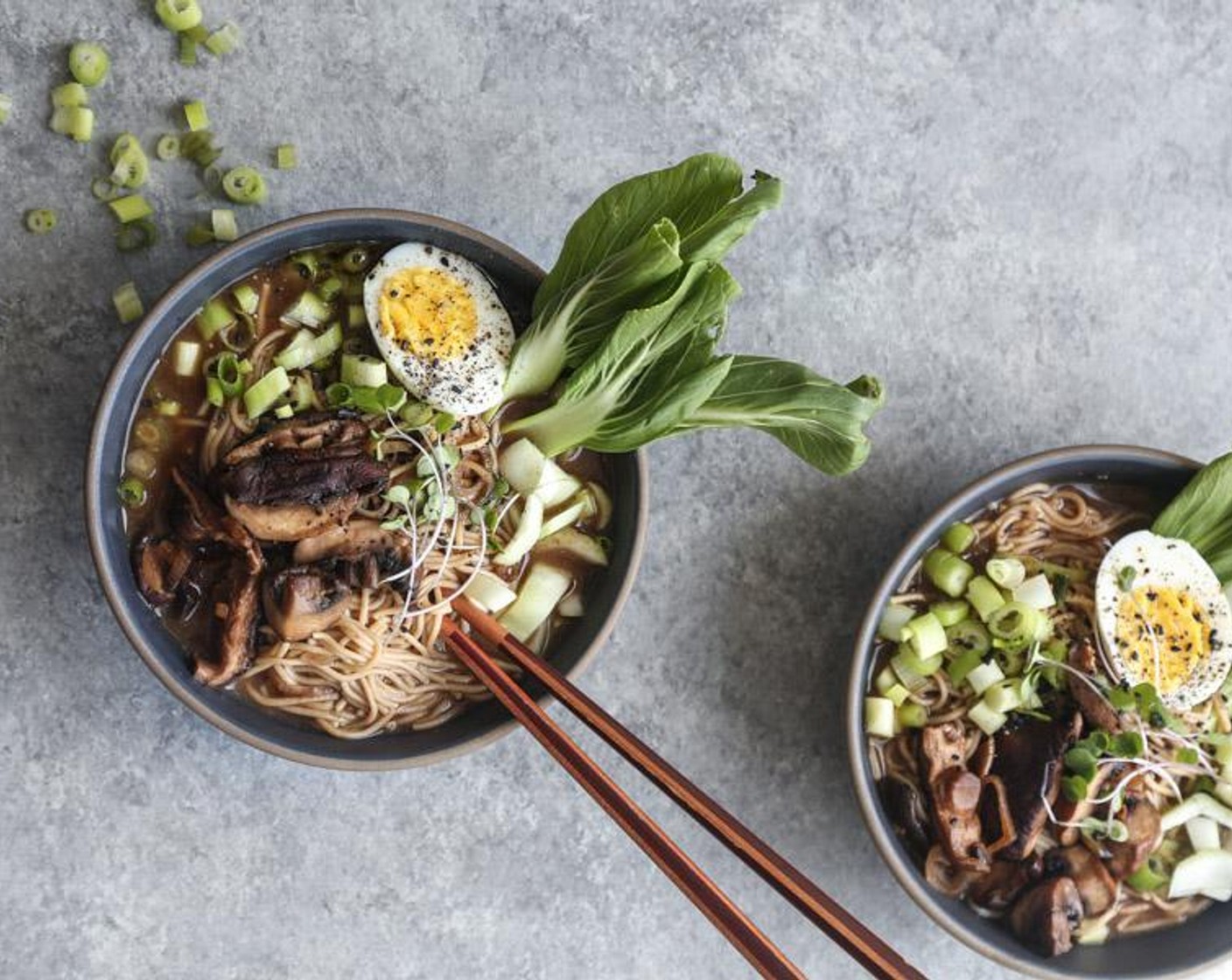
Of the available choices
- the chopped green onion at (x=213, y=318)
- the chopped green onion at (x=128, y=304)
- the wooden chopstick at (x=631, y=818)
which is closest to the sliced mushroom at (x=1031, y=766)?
the wooden chopstick at (x=631, y=818)

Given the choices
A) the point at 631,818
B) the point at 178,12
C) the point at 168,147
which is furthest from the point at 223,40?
the point at 631,818

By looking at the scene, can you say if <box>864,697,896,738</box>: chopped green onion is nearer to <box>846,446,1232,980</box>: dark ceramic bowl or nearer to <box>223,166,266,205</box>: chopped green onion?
<box>846,446,1232,980</box>: dark ceramic bowl

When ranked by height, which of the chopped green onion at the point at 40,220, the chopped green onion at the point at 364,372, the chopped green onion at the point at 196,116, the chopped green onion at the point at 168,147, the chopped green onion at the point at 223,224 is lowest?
the chopped green onion at the point at 40,220

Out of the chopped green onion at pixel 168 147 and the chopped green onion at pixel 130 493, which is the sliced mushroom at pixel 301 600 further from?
the chopped green onion at pixel 168 147

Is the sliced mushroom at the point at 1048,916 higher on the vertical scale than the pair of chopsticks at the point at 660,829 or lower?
lower

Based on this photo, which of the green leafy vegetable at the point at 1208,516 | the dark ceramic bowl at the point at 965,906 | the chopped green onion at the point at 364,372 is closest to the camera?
the chopped green onion at the point at 364,372

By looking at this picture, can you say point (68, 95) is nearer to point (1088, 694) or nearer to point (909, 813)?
point (909, 813)

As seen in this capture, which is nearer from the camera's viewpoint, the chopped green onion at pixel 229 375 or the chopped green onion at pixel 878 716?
the chopped green onion at pixel 229 375
